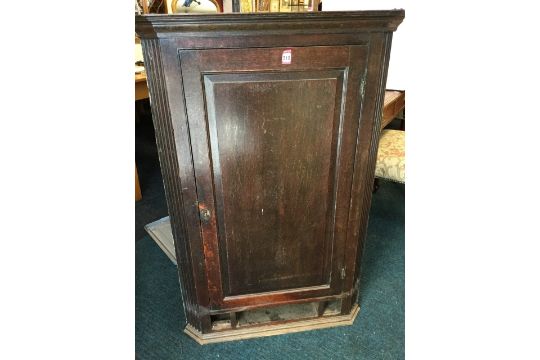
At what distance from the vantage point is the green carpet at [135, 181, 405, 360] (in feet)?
4.47

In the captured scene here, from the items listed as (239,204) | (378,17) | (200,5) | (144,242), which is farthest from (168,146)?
(144,242)

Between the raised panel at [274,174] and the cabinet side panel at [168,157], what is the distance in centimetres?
12

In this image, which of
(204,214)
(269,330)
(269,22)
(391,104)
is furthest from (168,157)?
(391,104)

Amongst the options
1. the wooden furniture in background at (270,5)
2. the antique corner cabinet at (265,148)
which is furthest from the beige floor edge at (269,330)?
the wooden furniture in background at (270,5)

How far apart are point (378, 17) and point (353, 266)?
0.90 metres

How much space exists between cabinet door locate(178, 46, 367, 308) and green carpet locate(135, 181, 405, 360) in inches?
7.8

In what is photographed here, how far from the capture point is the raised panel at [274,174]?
0.99m

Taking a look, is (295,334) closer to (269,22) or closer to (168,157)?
(168,157)

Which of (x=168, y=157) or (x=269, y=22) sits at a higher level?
(x=269, y=22)

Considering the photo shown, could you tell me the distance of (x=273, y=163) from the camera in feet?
3.61

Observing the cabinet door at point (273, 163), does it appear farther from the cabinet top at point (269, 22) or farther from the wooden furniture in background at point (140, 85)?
the wooden furniture in background at point (140, 85)

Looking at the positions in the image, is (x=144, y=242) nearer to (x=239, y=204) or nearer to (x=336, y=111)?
(x=239, y=204)

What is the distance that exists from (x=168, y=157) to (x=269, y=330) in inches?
34.0

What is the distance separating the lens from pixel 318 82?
1.00 meters
